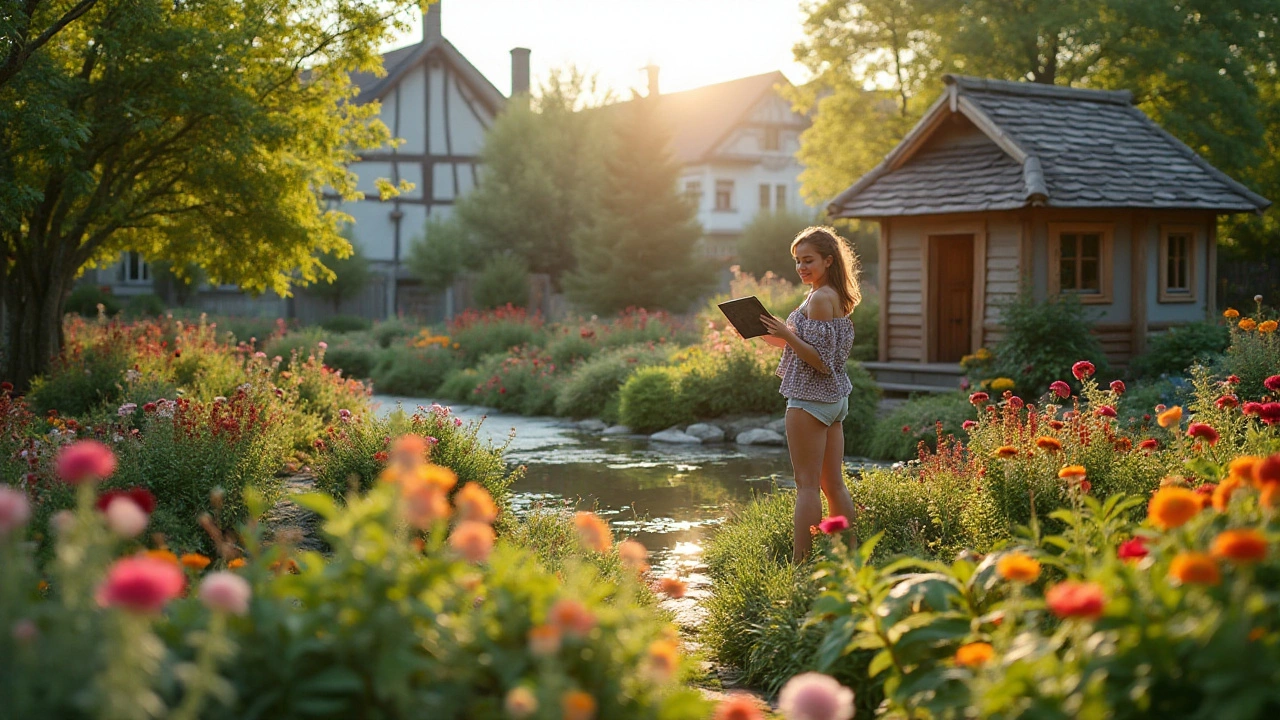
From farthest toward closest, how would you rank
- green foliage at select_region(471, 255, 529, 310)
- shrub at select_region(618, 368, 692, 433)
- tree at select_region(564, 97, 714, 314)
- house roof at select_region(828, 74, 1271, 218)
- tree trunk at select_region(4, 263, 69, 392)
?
green foliage at select_region(471, 255, 529, 310)
tree at select_region(564, 97, 714, 314)
house roof at select_region(828, 74, 1271, 218)
shrub at select_region(618, 368, 692, 433)
tree trunk at select_region(4, 263, 69, 392)

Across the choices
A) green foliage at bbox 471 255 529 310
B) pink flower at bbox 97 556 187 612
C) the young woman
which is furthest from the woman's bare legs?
green foliage at bbox 471 255 529 310

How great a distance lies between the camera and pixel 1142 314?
16453mm

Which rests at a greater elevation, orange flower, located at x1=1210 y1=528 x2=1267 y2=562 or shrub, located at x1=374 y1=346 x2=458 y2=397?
orange flower, located at x1=1210 y1=528 x2=1267 y2=562

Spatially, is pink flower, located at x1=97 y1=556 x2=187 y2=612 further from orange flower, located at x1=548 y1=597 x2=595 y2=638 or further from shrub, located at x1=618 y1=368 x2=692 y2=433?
shrub, located at x1=618 y1=368 x2=692 y2=433

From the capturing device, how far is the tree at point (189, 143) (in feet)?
36.0

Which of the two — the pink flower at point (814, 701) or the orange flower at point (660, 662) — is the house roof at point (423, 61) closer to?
the orange flower at point (660, 662)

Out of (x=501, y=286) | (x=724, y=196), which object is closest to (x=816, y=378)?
(x=501, y=286)

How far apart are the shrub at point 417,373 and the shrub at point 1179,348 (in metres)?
11.2

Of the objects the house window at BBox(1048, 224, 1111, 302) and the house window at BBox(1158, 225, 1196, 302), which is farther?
the house window at BBox(1158, 225, 1196, 302)

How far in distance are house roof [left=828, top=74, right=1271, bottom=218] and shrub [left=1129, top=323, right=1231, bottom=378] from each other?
1.68 meters

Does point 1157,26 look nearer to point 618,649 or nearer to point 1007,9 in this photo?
point 1007,9

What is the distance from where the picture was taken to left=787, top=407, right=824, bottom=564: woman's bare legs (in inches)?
237

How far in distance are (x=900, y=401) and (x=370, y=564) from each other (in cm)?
1415

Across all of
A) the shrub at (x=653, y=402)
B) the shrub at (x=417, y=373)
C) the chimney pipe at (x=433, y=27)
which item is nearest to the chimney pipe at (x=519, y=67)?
the chimney pipe at (x=433, y=27)
